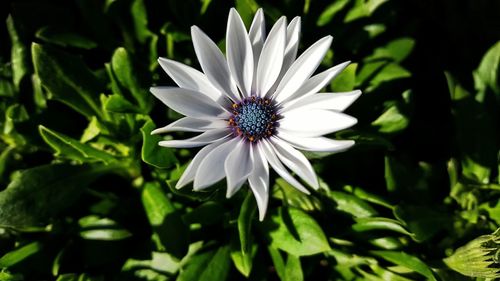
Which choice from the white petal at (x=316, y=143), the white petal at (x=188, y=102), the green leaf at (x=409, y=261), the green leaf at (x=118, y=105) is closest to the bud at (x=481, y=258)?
the green leaf at (x=409, y=261)

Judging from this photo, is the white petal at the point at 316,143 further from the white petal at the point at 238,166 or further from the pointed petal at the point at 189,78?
the pointed petal at the point at 189,78

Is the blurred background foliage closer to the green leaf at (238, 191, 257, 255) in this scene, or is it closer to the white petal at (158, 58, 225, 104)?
the green leaf at (238, 191, 257, 255)

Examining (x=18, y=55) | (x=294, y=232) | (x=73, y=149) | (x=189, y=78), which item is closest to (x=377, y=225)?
(x=294, y=232)

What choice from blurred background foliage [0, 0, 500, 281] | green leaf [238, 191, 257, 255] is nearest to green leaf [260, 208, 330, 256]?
blurred background foliage [0, 0, 500, 281]

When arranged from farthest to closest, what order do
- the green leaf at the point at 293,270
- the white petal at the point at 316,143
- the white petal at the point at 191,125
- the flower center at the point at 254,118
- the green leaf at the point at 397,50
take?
the green leaf at the point at 397,50 → the green leaf at the point at 293,270 → the flower center at the point at 254,118 → the white petal at the point at 191,125 → the white petal at the point at 316,143

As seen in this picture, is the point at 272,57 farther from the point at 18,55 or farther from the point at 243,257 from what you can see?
the point at 18,55

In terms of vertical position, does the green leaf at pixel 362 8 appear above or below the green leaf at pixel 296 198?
above
